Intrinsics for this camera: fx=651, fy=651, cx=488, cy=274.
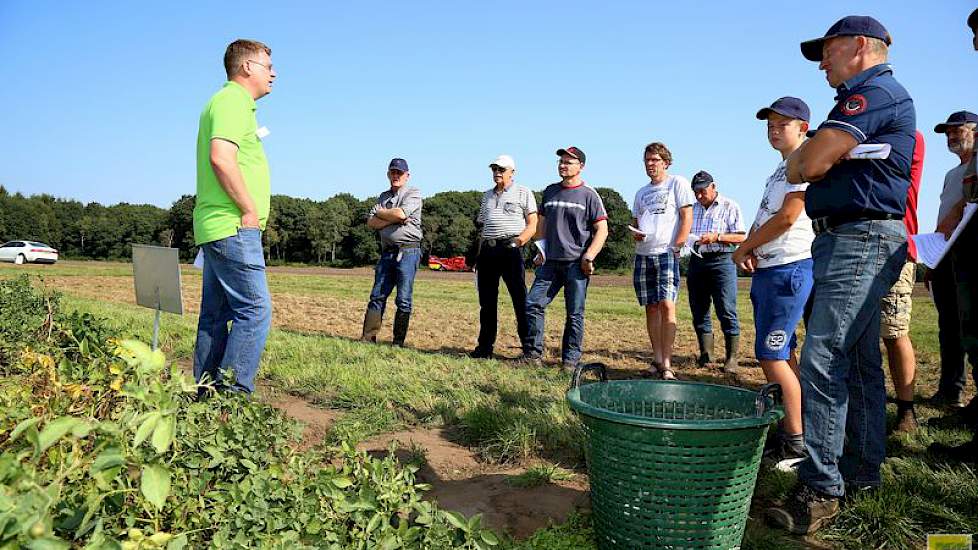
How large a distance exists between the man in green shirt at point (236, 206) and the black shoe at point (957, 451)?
3.73 metres

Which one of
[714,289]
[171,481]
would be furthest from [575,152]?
[171,481]

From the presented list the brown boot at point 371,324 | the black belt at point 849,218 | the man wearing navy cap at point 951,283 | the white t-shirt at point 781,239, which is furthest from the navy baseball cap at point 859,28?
the brown boot at point 371,324

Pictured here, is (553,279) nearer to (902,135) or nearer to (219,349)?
(219,349)

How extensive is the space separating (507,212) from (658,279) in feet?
5.64

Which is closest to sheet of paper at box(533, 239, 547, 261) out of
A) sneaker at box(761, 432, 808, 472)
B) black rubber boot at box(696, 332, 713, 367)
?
black rubber boot at box(696, 332, 713, 367)

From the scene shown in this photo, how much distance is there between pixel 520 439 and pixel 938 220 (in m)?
3.85

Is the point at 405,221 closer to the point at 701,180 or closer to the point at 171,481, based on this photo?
the point at 701,180

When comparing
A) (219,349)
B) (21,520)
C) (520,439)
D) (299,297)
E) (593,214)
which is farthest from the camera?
(299,297)

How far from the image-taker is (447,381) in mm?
5145

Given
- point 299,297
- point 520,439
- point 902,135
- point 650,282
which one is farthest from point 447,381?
point 299,297

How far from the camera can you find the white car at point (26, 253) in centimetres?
3925

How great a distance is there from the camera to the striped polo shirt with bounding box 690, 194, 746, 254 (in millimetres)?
6467

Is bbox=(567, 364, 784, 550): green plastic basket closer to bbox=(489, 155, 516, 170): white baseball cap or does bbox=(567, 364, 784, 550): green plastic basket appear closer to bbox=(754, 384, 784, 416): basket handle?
bbox=(754, 384, 784, 416): basket handle

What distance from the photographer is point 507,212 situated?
6.60 meters
